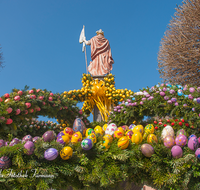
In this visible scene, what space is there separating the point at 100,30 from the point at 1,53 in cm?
715

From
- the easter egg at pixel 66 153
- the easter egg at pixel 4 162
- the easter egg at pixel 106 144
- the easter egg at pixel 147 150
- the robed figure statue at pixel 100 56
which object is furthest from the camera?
the robed figure statue at pixel 100 56

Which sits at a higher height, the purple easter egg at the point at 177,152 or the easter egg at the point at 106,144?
the easter egg at the point at 106,144

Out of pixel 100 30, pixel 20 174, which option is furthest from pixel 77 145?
pixel 100 30

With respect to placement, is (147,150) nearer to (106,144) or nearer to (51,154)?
(106,144)

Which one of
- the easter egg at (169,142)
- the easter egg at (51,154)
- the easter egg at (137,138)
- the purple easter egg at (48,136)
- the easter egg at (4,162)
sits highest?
the purple easter egg at (48,136)

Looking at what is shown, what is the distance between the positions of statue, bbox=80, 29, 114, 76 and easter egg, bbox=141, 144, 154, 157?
586 cm

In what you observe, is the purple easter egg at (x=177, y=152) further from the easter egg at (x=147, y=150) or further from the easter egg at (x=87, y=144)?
the easter egg at (x=87, y=144)

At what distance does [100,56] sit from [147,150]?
21.4ft

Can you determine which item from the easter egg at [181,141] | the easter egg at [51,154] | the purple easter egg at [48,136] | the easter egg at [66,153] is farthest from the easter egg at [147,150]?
the purple easter egg at [48,136]

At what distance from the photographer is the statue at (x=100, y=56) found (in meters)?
8.27

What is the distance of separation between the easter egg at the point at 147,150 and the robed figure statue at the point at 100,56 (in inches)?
231

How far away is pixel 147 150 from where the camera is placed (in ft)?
8.09

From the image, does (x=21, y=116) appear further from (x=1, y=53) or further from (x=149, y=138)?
(x=1, y=53)

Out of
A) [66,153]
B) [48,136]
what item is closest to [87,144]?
[66,153]
